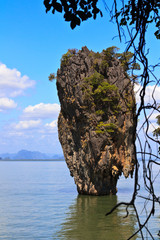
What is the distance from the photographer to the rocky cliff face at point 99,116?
2367 centimetres

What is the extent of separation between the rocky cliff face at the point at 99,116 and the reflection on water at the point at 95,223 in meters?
2.01

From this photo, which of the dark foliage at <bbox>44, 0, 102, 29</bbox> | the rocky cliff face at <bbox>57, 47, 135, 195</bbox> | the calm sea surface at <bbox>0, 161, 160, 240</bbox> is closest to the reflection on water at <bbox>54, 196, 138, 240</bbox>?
the calm sea surface at <bbox>0, 161, 160, 240</bbox>

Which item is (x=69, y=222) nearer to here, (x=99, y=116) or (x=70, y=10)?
(x=99, y=116)

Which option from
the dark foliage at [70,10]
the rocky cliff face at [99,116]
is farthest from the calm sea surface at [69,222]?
the dark foliage at [70,10]

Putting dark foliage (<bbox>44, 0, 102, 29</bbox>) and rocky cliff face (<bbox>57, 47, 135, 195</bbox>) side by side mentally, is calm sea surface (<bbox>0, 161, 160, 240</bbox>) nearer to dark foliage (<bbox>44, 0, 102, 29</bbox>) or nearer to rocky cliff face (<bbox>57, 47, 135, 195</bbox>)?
rocky cliff face (<bbox>57, 47, 135, 195</bbox>)

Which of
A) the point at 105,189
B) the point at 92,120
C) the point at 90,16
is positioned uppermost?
the point at 92,120

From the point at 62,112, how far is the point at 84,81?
4064 mm

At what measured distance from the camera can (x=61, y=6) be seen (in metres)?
4.31

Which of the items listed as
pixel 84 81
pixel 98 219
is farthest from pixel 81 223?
pixel 84 81

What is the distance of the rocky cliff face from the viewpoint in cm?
2367

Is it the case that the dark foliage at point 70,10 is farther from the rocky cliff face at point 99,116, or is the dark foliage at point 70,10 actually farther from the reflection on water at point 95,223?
the rocky cliff face at point 99,116

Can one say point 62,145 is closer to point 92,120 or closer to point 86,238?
point 92,120

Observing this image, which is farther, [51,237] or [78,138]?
[78,138]

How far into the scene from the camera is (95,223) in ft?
57.0
